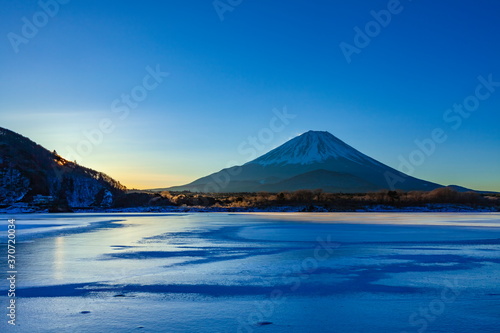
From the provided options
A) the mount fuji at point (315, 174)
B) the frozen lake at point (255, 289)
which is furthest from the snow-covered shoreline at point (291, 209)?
the mount fuji at point (315, 174)

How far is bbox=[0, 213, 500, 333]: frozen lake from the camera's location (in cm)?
536

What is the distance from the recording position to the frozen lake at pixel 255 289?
536 centimetres

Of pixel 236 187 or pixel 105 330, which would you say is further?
pixel 236 187

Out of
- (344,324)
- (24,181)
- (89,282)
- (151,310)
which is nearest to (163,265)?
(89,282)

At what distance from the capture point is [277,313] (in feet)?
19.1

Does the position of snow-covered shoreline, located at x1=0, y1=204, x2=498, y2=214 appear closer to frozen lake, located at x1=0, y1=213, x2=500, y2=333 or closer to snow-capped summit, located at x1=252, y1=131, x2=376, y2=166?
frozen lake, located at x1=0, y1=213, x2=500, y2=333

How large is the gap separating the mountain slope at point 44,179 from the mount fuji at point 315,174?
92.0 meters

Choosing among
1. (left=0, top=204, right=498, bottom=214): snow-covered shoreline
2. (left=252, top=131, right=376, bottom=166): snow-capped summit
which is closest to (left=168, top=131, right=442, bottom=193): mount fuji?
(left=252, top=131, right=376, bottom=166): snow-capped summit

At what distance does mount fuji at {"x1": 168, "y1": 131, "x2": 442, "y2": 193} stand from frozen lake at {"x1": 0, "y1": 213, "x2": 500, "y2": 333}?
130113 mm

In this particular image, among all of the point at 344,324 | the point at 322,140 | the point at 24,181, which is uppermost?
the point at 322,140

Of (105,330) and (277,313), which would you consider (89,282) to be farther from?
(277,313)

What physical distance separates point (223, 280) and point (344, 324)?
3.00 metres

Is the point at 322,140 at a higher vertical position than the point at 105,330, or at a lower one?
higher

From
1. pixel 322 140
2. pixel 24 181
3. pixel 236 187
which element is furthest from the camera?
pixel 322 140
